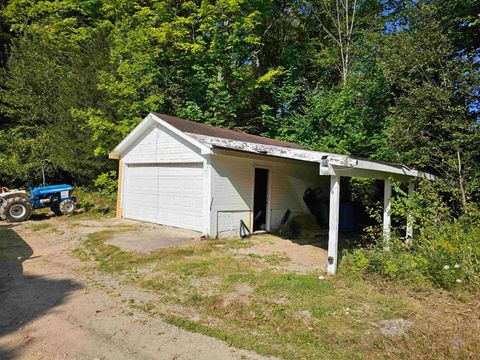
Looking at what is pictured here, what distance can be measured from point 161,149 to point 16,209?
17.9ft

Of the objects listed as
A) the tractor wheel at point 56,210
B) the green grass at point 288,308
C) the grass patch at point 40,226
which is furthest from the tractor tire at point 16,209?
the green grass at point 288,308

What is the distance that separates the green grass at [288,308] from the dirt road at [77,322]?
279 mm

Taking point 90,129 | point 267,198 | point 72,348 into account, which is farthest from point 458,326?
point 90,129

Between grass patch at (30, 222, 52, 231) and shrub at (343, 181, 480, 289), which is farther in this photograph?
grass patch at (30, 222, 52, 231)

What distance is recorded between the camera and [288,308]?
4.43 metres

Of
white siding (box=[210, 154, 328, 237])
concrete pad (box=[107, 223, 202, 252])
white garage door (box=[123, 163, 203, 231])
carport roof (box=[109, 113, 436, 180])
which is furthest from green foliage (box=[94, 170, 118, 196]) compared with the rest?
white siding (box=[210, 154, 328, 237])

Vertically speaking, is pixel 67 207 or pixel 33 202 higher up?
pixel 33 202

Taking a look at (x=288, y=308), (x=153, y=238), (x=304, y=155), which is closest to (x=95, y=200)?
(x=153, y=238)

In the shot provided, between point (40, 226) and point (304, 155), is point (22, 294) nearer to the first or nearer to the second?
point (304, 155)

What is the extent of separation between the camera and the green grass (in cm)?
347

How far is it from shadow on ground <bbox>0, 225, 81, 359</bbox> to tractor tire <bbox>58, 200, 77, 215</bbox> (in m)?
5.10

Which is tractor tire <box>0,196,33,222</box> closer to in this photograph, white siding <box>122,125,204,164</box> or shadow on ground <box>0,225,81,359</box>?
white siding <box>122,125,204,164</box>

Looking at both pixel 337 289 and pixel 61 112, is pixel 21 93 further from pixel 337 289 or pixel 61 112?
pixel 337 289

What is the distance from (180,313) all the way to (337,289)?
2.46m
